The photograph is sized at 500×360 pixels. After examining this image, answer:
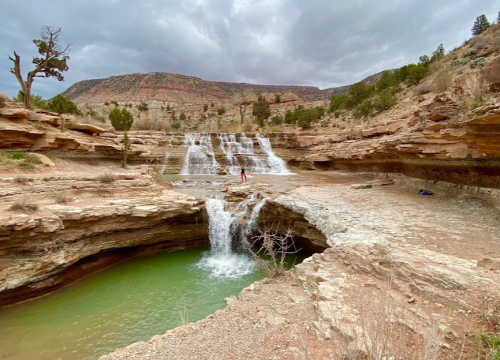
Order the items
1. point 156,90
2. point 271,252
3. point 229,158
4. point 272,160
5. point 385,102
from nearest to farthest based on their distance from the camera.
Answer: point 271,252, point 229,158, point 272,160, point 385,102, point 156,90

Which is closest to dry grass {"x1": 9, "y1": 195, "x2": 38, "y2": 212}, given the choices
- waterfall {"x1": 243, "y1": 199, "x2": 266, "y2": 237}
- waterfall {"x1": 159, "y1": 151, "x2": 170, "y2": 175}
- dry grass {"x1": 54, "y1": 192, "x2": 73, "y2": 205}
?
dry grass {"x1": 54, "y1": 192, "x2": 73, "y2": 205}

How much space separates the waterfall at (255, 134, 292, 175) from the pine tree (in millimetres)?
24444

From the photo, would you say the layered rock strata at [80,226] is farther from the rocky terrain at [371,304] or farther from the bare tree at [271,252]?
the rocky terrain at [371,304]

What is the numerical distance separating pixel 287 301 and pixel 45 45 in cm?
2068

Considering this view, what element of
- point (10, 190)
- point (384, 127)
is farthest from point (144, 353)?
point (384, 127)

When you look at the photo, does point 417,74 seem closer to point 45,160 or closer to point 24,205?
point 45,160

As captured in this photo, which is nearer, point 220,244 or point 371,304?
point 371,304

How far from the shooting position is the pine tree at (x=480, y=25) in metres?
24.3

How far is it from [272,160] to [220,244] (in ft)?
40.9

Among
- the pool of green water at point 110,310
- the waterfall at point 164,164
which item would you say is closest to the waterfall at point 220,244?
the pool of green water at point 110,310

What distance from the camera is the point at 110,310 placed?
5453mm

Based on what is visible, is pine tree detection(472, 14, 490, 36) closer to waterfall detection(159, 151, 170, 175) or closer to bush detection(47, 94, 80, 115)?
waterfall detection(159, 151, 170, 175)

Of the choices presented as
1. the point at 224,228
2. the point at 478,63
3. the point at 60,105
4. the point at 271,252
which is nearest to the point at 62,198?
the point at 224,228

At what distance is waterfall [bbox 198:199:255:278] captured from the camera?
24.9ft
